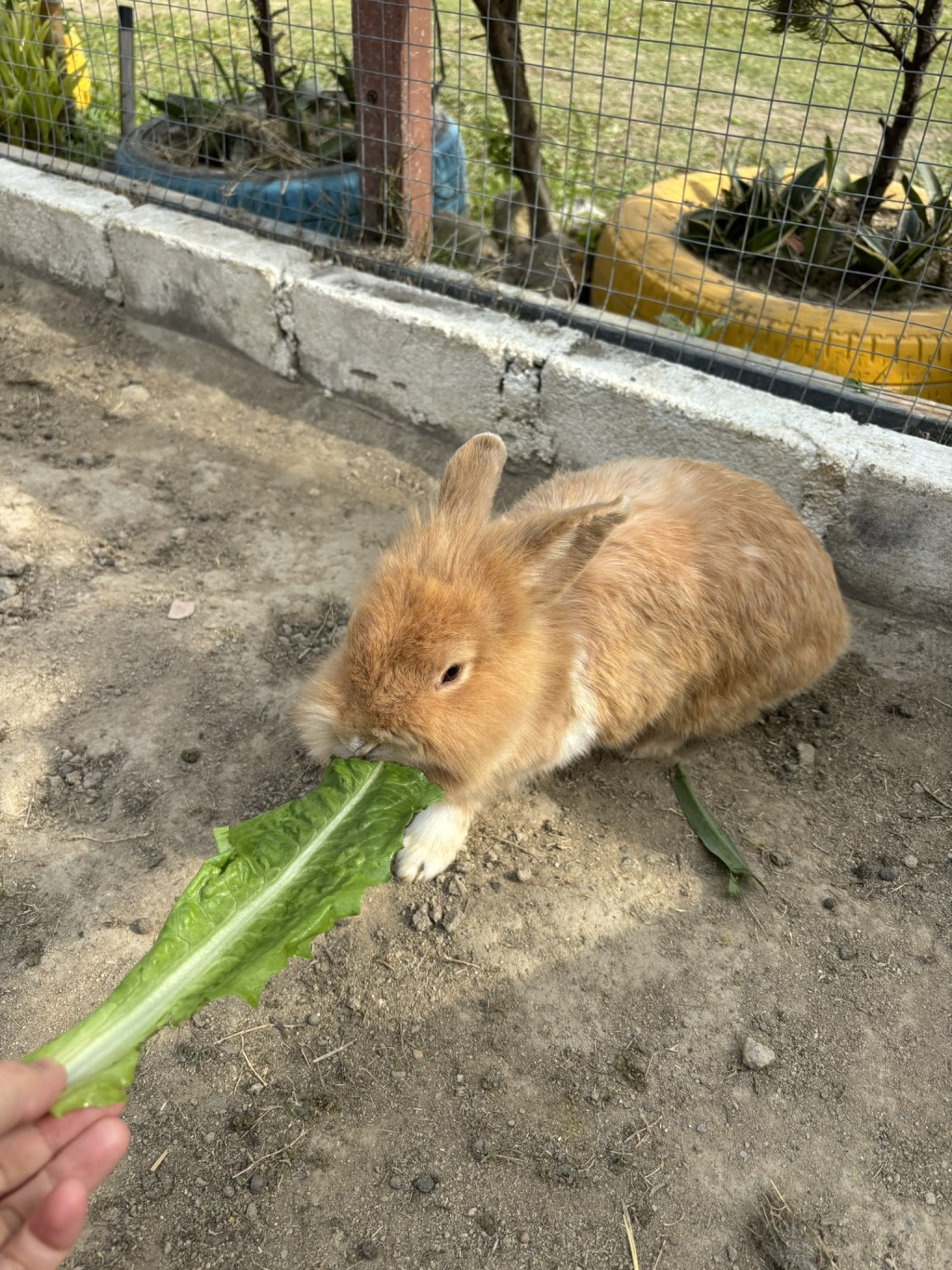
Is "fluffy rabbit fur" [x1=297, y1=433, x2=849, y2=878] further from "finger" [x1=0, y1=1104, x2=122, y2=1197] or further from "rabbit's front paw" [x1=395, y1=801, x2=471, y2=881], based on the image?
"finger" [x1=0, y1=1104, x2=122, y2=1197]

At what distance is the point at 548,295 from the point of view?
4379 millimetres

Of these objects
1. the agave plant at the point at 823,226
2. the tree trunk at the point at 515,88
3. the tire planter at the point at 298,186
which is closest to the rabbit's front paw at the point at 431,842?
the agave plant at the point at 823,226

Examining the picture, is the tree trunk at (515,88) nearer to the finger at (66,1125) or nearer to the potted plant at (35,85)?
the potted plant at (35,85)

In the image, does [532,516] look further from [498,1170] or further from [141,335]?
[141,335]

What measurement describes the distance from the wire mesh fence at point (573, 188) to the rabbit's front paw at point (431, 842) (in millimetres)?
2186

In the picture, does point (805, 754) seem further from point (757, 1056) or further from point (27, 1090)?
point (27, 1090)

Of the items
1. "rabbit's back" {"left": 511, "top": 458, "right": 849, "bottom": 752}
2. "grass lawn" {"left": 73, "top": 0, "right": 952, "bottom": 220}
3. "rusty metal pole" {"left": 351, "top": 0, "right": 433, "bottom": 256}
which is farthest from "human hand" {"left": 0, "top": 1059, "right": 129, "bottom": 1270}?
"grass lawn" {"left": 73, "top": 0, "right": 952, "bottom": 220}

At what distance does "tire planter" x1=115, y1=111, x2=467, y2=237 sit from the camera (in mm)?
4801

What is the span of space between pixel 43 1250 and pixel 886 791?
8.48 feet

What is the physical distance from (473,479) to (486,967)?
51.0 inches

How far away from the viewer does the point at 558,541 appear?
2.54 meters

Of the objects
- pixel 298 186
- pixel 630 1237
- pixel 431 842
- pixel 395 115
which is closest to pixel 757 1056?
pixel 630 1237

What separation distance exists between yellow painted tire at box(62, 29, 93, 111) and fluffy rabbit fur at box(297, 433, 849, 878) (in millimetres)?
4497

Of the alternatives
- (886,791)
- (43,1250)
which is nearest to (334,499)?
(886,791)
